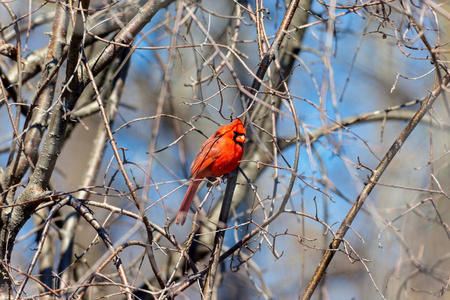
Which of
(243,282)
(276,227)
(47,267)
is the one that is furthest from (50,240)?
(276,227)

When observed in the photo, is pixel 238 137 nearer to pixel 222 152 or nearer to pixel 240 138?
pixel 240 138

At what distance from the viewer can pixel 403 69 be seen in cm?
638

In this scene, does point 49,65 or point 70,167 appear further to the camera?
point 70,167

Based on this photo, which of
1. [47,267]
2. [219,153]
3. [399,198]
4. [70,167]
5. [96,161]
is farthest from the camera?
[70,167]

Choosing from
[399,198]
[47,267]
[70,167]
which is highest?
[70,167]

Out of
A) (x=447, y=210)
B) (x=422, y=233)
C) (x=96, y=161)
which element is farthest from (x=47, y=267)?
(x=447, y=210)

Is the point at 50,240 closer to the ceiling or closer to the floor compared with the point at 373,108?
closer to the floor

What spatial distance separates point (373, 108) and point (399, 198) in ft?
5.04

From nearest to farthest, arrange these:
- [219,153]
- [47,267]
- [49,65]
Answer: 1. [49,65]
2. [219,153]
3. [47,267]

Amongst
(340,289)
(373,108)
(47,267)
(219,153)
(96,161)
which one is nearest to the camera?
(219,153)

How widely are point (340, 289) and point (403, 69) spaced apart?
268 centimetres

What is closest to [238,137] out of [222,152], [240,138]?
[240,138]

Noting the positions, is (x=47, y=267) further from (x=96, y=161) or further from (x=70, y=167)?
(x=70, y=167)

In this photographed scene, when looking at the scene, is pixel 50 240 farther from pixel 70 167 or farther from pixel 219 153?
pixel 70 167
